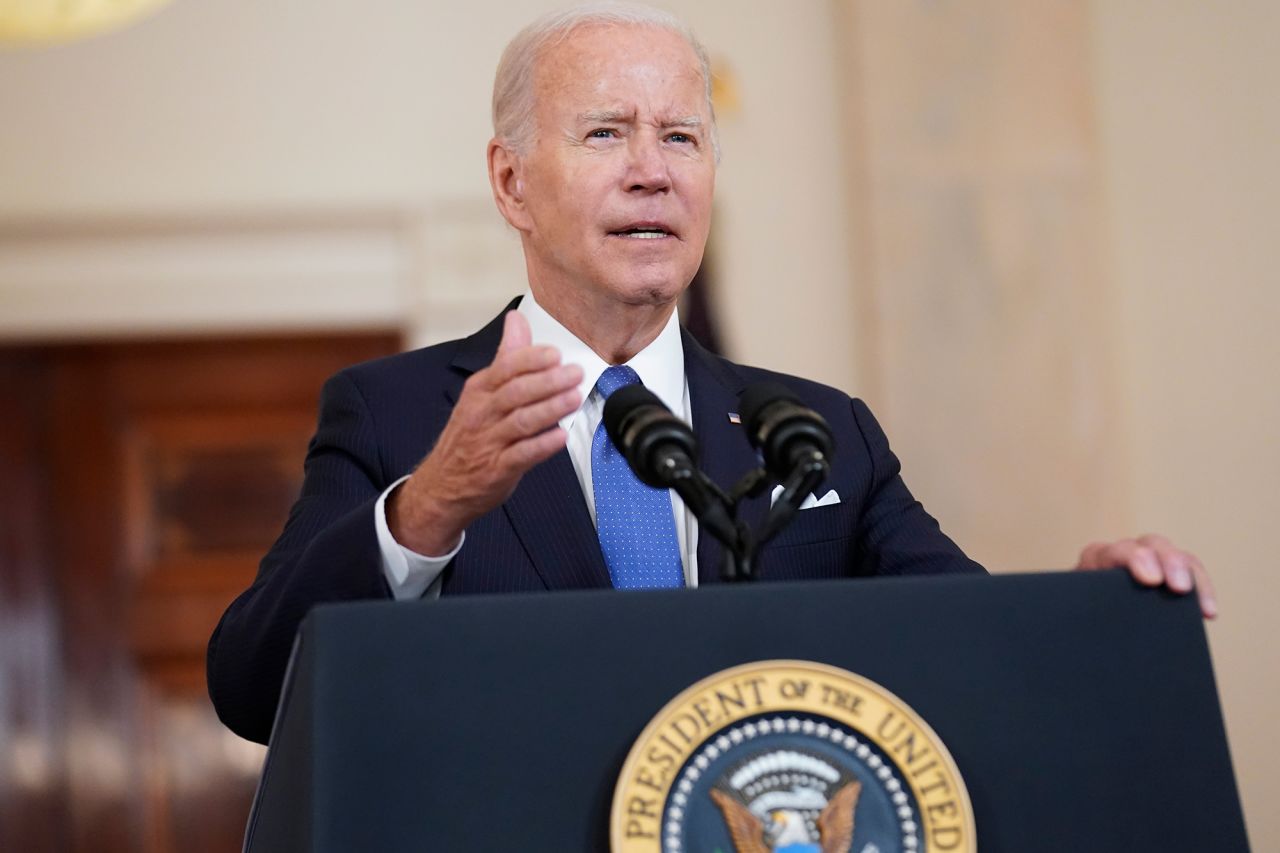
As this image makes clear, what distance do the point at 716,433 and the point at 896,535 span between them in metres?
0.23

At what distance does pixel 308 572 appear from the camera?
1.42 meters

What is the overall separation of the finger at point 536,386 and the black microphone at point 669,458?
0.26 ft

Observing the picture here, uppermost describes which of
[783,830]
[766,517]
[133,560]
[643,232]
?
[133,560]

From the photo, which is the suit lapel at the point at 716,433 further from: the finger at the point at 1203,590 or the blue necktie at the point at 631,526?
the finger at the point at 1203,590

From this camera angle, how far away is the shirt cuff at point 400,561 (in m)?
1.42

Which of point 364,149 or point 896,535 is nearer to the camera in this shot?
point 896,535

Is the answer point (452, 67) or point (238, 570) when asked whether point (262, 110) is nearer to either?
point (452, 67)

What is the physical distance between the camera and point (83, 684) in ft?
15.8

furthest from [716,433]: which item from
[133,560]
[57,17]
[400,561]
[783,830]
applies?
[133,560]

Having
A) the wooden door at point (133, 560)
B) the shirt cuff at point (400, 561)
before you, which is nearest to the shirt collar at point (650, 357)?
the shirt cuff at point (400, 561)

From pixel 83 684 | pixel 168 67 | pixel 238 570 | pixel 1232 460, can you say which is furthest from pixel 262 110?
Result: pixel 1232 460

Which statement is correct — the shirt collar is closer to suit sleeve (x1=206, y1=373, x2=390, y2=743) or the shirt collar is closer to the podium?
suit sleeve (x1=206, y1=373, x2=390, y2=743)

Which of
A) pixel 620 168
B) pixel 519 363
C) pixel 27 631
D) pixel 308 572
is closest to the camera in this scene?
pixel 519 363

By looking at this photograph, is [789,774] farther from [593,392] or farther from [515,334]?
[593,392]
